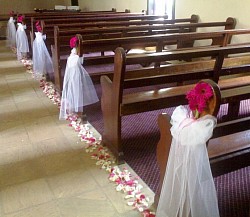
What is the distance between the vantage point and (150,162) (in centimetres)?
218

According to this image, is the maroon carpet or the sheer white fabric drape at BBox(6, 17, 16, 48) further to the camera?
the sheer white fabric drape at BBox(6, 17, 16, 48)

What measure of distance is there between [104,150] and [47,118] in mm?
944

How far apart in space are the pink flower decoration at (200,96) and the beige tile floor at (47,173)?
80cm

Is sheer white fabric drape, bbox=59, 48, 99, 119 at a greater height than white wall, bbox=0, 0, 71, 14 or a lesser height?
lesser

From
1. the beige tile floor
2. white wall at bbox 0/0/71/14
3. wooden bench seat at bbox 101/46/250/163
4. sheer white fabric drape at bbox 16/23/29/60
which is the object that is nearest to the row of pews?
wooden bench seat at bbox 101/46/250/163

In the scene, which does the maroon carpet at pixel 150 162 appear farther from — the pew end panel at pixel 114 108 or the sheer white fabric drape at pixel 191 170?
the sheer white fabric drape at pixel 191 170

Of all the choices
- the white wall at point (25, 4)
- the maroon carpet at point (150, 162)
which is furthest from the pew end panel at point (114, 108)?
the white wall at point (25, 4)

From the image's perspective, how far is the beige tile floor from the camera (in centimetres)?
173

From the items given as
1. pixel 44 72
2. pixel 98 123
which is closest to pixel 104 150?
pixel 98 123

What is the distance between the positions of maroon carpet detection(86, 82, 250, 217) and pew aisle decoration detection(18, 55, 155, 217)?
3.8 inches

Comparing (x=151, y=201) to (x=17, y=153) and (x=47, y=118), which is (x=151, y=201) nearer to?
(x=17, y=153)

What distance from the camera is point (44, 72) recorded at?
4.18 m

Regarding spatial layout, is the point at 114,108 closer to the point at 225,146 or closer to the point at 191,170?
the point at 225,146

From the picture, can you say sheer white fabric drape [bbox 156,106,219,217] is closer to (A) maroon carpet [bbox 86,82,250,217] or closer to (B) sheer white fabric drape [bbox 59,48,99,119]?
(A) maroon carpet [bbox 86,82,250,217]
